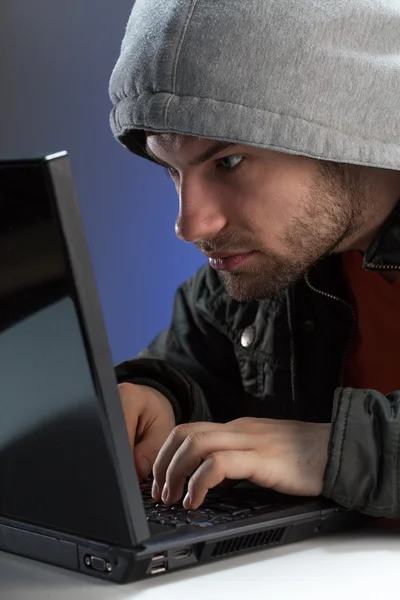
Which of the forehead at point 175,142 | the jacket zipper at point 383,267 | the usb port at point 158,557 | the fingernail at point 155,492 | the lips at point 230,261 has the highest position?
Result: the forehead at point 175,142

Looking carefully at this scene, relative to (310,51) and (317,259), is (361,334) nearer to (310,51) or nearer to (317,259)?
(317,259)

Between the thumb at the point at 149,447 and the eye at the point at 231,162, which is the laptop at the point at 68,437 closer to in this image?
the thumb at the point at 149,447

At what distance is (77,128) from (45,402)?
4.69 feet

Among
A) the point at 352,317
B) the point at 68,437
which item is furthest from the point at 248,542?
the point at 352,317

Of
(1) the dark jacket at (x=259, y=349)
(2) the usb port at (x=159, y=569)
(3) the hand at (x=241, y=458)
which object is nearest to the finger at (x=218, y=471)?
(3) the hand at (x=241, y=458)

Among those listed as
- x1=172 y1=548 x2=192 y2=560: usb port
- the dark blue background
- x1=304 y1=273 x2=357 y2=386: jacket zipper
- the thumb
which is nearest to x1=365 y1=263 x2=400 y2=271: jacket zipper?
x1=304 y1=273 x2=357 y2=386: jacket zipper

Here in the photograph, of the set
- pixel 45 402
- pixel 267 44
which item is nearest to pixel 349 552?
pixel 45 402

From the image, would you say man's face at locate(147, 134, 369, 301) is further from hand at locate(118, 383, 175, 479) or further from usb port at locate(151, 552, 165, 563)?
usb port at locate(151, 552, 165, 563)

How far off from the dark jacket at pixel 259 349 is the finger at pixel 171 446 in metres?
0.33

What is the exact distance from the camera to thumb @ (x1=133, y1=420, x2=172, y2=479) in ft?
3.78

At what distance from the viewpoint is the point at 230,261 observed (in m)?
1.27

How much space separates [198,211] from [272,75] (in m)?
0.18

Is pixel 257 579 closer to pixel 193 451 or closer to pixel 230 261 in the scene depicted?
pixel 193 451

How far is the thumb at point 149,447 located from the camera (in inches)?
45.3
